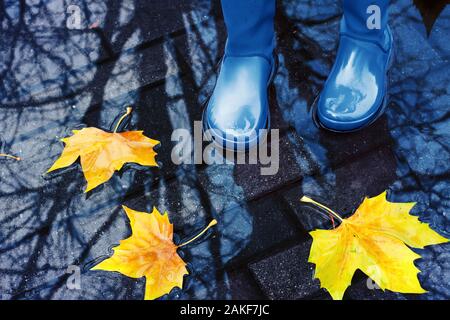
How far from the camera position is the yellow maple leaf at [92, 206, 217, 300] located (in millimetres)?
1431

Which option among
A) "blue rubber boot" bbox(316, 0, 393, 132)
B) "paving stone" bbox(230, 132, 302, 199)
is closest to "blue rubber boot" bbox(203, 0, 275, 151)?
"paving stone" bbox(230, 132, 302, 199)

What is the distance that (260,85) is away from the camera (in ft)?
5.23

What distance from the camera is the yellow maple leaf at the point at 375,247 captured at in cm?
137

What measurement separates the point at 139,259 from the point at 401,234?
74cm

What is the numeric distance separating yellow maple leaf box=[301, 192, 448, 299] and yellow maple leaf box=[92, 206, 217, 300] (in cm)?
35

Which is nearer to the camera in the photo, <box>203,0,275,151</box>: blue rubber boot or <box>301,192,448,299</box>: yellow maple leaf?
<box>301,192,448,299</box>: yellow maple leaf

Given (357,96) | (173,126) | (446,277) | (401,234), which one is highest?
(357,96)

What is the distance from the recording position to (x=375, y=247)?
4.55 ft

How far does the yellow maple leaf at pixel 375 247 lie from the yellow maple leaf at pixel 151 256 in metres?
0.35

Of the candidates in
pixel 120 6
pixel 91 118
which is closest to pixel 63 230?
pixel 91 118

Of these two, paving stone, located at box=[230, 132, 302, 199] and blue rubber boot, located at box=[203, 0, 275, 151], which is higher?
blue rubber boot, located at box=[203, 0, 275, 151]

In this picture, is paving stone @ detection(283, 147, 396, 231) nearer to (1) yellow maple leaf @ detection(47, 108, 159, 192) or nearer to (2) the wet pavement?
(2) the wet pavement

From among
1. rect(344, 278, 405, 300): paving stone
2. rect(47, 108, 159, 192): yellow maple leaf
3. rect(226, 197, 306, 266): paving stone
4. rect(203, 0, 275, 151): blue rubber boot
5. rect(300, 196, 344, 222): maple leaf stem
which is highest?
rect(203, 0, 275, 151): blue rubber boot

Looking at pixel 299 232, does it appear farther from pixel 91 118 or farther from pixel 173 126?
pixel 91 118
